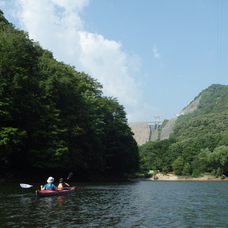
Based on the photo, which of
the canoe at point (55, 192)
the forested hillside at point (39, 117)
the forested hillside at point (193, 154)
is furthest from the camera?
the forested hillside at point (193, 154)

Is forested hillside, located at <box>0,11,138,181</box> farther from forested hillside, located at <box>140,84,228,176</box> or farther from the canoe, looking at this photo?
forested hillside, located at <box>140,84,228,176</box>

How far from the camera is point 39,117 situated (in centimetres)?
4166

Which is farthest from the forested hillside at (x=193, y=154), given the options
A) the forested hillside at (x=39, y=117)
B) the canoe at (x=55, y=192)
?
the canoe at (x=55, y=192)

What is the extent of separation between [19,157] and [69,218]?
90.4 feet

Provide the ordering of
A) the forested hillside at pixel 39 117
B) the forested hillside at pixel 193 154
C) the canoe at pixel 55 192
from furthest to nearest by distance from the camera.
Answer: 1. the forested hillside at pixel 193 154
2. the forested hillside at pixel 39 117
3. the canoe at pixel 55 192

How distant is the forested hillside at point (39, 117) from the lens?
36125mm

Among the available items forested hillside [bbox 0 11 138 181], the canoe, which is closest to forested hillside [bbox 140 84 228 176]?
forested hillside [bbox 0 11 138 181]

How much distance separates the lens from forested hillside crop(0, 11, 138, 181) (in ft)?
119

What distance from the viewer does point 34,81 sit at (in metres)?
39.9

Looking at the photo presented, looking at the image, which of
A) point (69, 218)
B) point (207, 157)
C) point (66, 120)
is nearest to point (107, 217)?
point (69, 218)

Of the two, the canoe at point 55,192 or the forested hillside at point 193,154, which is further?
the forested hillside at point 193,154

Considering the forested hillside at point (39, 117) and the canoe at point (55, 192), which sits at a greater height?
the forested hillside at point (39, 117)

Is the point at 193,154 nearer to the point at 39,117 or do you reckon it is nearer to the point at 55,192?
the point at 39,117

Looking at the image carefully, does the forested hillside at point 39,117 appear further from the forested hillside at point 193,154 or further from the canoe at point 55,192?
the forested hillside at point 193,154
